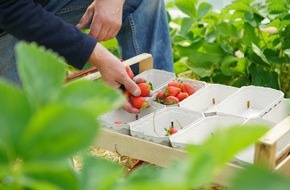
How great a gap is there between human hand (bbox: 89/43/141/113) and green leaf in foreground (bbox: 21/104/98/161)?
1194 mm

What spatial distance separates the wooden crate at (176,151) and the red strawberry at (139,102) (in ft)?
0.49

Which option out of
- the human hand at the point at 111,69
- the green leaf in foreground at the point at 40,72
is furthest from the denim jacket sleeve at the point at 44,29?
the green leaf in foreground at the point at 40,72

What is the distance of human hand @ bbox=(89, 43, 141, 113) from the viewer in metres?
1.47

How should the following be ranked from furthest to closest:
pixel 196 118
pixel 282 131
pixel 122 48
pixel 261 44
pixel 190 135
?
pixel 261 44 → pixel 122 48 → pixel 196 118 → pixel 190 135 → pixel 282 131

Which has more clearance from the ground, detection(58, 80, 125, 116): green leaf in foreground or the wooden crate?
detection(58, 80, 125, 116): green leaf in foreground

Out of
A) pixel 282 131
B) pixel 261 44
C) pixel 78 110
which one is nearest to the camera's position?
pixel 78 110

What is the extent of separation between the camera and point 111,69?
1.48 m

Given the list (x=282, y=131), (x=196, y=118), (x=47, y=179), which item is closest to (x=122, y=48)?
(x=196, y=118)

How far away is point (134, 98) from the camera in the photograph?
5.08ft

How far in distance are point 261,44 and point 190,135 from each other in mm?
990

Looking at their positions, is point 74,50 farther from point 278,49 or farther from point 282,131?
point 278,49

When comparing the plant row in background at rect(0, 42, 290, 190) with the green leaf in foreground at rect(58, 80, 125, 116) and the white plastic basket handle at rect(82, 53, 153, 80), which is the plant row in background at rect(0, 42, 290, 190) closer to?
the green leaf in foreground at rect(58, 80, 125, 116)

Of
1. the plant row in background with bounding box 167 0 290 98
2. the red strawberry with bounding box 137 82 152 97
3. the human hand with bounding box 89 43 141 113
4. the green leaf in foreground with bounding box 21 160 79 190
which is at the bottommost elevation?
the plant row in background with bounding box 167 0 290 98

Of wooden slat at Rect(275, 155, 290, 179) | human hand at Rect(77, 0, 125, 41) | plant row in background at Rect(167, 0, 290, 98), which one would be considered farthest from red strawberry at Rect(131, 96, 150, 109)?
plant row in background at Rect(167, 0, 290, 98)
